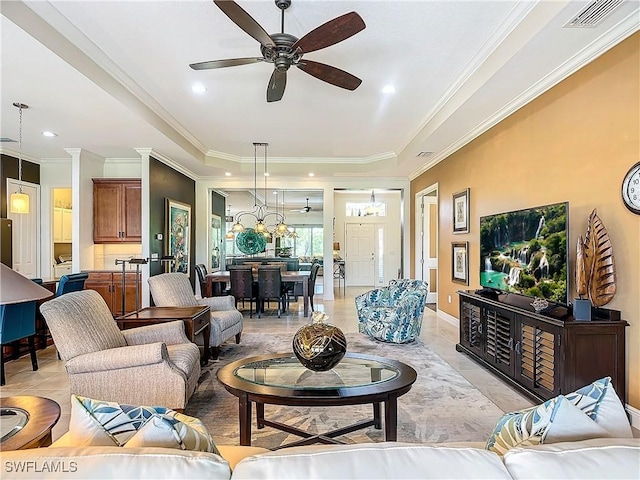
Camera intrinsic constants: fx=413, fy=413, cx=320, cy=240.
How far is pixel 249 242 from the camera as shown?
13.7 meters

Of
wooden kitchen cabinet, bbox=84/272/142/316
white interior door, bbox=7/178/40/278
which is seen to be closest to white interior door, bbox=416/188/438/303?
wooden kitchen cabinet, bbox=84/272/142/316

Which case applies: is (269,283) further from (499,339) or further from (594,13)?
(594,13)

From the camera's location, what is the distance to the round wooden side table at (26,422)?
137 centimetres

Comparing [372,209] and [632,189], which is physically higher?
[372,209]

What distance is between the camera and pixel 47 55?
3117 millimetres

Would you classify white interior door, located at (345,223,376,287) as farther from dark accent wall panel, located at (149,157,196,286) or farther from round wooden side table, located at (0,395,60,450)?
round wooden side table, located at (0,395,60,450)

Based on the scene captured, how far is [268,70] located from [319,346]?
109 inches

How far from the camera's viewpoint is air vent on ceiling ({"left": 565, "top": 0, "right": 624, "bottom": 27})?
7.98 ft

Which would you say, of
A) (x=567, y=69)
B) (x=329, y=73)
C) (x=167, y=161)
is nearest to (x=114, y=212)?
(x=167, y=161)

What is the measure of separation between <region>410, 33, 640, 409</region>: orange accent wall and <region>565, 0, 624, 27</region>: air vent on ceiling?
345 millimetres

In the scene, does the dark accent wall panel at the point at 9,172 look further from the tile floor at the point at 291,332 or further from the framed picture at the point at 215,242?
the framed picture at the point at 215,242

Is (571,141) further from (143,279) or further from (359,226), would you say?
(359,226)

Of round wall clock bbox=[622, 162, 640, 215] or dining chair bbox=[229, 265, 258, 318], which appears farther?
dining chair bbox=[229, 265, 258, 318]

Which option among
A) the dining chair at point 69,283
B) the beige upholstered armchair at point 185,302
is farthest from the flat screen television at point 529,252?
the dining chair at point 69,283
